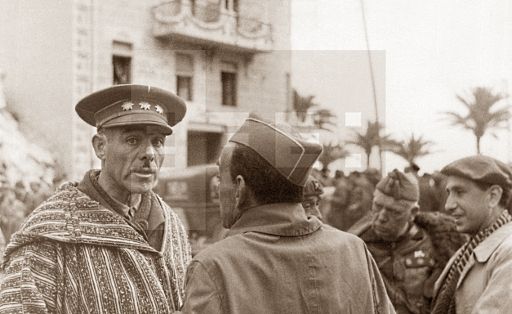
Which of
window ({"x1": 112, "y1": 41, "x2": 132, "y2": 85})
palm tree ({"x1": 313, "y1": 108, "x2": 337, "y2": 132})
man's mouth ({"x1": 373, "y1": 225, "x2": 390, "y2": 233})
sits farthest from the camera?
window ({"x1": 112, "y1": 41, "x2": 132, "y2": 85})

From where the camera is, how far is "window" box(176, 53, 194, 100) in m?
19.1

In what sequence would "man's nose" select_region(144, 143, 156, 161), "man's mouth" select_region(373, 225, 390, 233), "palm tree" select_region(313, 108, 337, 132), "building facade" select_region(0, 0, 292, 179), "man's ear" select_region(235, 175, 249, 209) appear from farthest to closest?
"building facade" select_region(0, 0, 292, 179)
"man's mouth" select_region(373, 225, 390, 233)
"palm tree" select_region(313, 108, 337, 132)
"man's nose" select_region(144, 143, 156, 161)
"man's ear" select_region(235, 175, 249, 209)

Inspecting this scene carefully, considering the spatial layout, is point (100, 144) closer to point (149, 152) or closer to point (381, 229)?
point (149, 152)

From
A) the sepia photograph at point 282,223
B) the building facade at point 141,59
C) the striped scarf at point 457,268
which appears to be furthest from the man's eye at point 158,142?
the building facade at point 141,59

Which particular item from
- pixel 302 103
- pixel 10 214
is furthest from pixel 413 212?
pixel 10 214

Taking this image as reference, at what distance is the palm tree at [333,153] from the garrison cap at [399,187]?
0.36 metres

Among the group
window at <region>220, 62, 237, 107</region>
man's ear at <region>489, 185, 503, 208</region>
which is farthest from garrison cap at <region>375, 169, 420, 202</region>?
window at <region>220, 62, 237, 107</region>

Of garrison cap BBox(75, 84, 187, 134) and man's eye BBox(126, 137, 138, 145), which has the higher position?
garrison cap BBox(75, 84, 187, 134)

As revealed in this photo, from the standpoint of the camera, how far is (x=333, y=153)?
15.9ft

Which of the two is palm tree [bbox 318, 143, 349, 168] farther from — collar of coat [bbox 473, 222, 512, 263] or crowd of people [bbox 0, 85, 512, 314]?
collar of coat [bbox 473, 222, 512, 263]

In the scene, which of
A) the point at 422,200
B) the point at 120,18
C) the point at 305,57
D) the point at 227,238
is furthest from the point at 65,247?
the point at 120,18

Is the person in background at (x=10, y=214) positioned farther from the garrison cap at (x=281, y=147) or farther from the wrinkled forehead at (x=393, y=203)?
the garrison cap at (x=281, y=147)

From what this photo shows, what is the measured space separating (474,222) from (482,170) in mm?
269

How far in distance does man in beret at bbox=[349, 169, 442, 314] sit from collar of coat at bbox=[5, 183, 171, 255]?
2013mm
